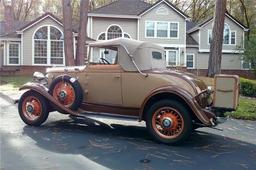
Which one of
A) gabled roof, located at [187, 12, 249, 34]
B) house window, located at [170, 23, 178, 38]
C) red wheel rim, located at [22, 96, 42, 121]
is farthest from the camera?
gabled roof, located at [187, 12, 249, 34]

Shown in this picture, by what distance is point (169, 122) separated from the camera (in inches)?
311

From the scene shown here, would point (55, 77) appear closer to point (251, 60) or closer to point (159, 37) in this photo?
point (251, 60)

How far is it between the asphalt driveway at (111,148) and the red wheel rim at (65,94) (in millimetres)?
592

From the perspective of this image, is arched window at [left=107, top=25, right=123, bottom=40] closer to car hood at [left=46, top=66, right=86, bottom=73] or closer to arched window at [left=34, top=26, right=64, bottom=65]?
arched window at [left=34, top=26, right=64, bottom=65]

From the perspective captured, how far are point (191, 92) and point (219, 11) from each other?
9.53m

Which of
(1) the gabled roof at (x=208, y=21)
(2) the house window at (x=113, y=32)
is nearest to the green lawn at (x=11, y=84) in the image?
(2) the house window at (x=113, y=32)

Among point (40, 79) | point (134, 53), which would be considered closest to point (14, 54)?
point (40, 79)

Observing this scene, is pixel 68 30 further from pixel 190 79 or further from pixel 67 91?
pixel 190 79

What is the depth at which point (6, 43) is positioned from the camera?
36.7 metres

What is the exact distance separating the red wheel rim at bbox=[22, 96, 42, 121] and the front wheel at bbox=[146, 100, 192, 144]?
2.68 metres

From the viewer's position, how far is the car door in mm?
8609

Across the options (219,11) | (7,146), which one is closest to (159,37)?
(219,11)

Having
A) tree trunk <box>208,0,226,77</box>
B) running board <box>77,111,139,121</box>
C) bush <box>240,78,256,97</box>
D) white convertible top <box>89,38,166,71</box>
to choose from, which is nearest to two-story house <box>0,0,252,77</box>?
bush <box>240,78,256,97</box>

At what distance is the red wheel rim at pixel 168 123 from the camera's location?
25.8 feet
